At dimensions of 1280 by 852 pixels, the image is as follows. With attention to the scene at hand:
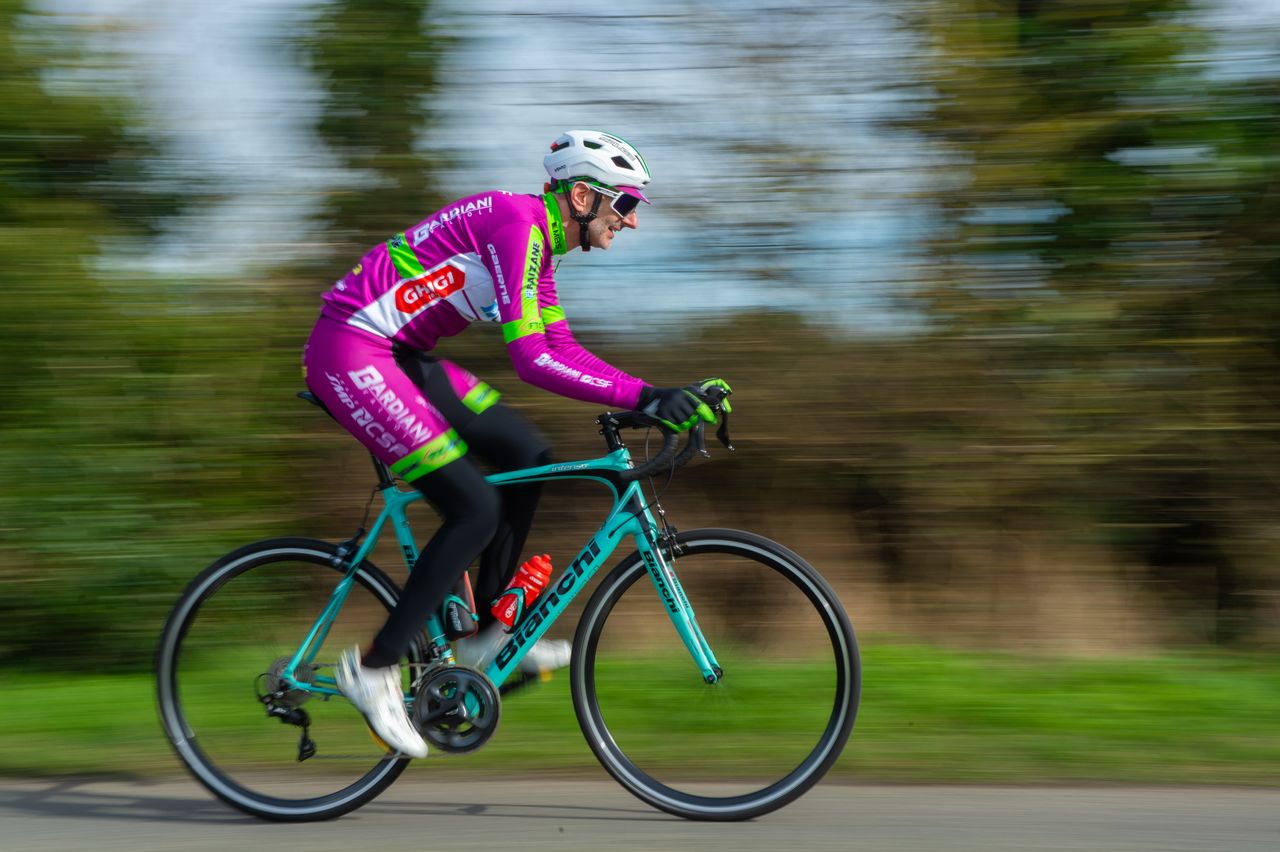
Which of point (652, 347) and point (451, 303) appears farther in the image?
point (652, 347)

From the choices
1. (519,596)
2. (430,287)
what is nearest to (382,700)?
(519,596)

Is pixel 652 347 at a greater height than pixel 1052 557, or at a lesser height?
greater

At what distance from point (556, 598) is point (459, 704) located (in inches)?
18.4

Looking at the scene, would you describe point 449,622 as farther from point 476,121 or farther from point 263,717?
point 476,121

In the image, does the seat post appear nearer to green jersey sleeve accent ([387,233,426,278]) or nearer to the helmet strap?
green jersey sleeve accent ([387,233,426,278])

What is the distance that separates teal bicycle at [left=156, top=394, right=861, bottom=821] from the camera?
3805mm

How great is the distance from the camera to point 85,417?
6.39 meters

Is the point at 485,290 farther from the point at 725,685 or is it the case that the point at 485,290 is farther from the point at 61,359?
the point at 61,359

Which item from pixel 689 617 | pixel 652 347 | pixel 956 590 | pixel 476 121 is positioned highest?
pixel 476 121

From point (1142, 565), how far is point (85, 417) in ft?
20.2

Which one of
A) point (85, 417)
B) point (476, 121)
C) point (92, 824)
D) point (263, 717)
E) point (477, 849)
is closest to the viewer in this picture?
point (477, 849)

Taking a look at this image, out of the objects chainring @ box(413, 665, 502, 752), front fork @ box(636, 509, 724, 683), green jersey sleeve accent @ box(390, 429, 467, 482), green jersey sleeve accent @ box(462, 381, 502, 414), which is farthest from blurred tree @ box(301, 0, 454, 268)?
chainring @ box(413, 665, 502, 752)

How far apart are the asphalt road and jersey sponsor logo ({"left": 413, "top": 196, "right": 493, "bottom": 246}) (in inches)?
76.1

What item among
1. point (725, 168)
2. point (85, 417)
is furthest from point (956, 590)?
point (85, 417)
